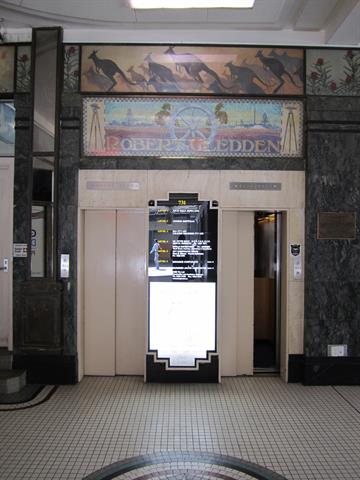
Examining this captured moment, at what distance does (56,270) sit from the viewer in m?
5.09

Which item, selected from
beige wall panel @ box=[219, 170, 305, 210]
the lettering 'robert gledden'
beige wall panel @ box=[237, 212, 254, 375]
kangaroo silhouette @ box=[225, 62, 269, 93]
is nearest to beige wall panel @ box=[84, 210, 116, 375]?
the lettering 'robert gledden'

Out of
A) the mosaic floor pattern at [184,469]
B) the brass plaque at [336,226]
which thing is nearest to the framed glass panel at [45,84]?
the brass plaque at [336,226]

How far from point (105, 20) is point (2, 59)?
49.5 inches

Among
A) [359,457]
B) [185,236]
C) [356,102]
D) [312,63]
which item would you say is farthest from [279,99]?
[359,457]

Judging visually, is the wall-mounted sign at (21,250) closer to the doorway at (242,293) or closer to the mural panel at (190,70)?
the mural panel at (190,70)

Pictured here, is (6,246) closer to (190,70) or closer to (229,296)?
(229,296)

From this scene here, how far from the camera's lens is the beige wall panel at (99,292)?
5.35 metres

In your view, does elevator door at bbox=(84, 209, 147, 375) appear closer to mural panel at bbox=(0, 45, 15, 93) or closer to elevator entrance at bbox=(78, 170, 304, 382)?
elevator entrance at bbox=(78, 170, 304, 382)

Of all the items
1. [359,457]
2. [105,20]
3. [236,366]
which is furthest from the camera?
[236,366]

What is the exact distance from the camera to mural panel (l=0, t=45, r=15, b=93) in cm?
514

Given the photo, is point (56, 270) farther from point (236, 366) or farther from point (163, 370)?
point (236, 366)

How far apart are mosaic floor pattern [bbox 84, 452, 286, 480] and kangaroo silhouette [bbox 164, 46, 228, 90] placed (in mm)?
3753

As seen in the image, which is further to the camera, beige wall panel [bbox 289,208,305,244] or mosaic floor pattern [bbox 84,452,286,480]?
beige wall panel [bbox 289,208,305,244]

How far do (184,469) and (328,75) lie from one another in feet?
14.0
